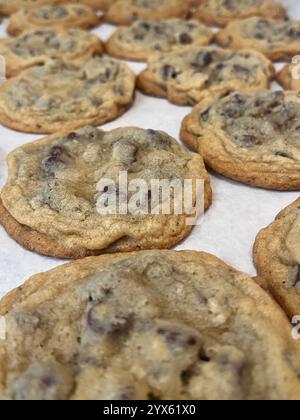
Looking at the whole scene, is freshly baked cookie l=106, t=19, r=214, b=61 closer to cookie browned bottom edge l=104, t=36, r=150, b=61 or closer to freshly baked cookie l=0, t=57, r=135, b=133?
cookie browned bottom edge l=104, t=36, r=150, b=61

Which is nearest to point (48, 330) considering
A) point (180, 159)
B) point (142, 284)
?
point (142, 284)

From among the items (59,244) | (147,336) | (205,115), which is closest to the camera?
(147,336)

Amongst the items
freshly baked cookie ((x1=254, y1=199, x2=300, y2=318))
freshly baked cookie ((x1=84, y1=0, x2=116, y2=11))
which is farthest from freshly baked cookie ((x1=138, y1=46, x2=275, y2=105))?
freshly baked cookie ((x1=84, y1=0, x2=116, y2=11))

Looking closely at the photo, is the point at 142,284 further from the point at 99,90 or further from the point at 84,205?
the point at 99,90

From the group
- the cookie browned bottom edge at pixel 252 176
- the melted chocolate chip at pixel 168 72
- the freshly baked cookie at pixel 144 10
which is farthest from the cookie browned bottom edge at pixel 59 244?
the freshly baked cookie at pixel 144 10

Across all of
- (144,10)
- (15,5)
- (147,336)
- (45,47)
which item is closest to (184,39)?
(144,10)

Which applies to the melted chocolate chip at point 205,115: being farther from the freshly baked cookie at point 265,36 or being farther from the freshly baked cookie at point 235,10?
the freshly baked cookie at point 235,10

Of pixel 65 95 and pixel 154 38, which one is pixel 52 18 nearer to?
pixel 154 38
